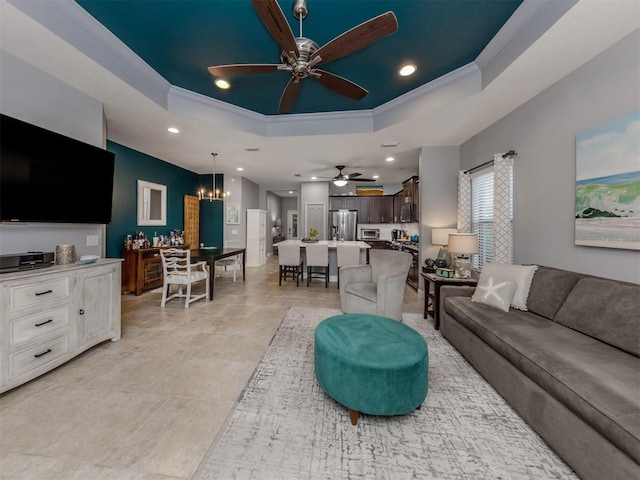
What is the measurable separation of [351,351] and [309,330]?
4.77 ft

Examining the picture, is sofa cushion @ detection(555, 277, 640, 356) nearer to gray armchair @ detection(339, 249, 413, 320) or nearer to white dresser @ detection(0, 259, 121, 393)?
gray armchair @ detection(339, 249, 413, 320)

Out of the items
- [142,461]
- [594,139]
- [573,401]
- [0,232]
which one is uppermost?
[594,139]

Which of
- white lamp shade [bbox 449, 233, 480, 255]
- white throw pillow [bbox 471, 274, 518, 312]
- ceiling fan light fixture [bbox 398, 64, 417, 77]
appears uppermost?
ceiling fan light fixture [bbox 398, 64, 417, 77]

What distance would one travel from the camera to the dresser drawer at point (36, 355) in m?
1.84

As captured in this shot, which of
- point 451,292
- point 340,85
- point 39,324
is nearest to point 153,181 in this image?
point 39,324

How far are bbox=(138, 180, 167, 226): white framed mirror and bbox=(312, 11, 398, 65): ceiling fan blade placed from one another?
15.7 feet

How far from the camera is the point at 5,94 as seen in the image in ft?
6.94

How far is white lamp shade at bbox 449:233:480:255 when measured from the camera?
3.13 meters

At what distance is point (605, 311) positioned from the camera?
5.64 feet

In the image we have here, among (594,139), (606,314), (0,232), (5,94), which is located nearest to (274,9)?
(5,94)

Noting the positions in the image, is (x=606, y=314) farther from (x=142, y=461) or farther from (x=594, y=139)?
(x=142, y=461)

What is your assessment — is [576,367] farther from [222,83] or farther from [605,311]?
[222,83]

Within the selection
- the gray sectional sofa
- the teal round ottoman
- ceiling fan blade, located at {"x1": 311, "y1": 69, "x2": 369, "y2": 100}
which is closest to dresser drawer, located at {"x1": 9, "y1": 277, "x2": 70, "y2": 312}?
the teal round ottoman

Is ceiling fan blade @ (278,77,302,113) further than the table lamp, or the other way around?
the table lamp
